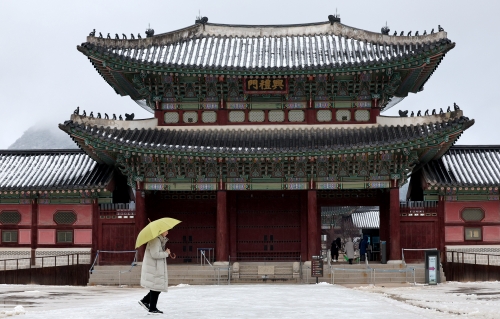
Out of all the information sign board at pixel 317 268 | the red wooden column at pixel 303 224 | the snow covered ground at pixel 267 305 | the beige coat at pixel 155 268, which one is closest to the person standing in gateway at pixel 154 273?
the beige coat at pixel 155 268

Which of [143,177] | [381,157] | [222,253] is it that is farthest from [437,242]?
[143,177]

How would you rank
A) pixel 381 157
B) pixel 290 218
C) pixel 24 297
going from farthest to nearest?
pixel 290 218
pixel 381 157
pixel 24 297

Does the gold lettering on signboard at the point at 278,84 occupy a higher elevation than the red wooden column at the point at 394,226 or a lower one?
higher

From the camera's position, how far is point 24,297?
2261cm

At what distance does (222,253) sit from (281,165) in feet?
16.1

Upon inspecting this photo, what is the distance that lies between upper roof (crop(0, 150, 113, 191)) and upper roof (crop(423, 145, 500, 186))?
15.7 metres

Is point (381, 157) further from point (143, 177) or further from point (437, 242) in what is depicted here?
point (143, 177)

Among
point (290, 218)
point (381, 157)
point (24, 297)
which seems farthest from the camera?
point (290, 218)

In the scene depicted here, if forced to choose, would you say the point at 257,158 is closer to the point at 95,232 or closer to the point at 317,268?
the point at 317,268

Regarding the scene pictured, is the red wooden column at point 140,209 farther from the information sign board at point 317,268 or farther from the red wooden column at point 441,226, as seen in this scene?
the red wooden column at point 441,226

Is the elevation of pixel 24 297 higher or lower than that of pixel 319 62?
lower

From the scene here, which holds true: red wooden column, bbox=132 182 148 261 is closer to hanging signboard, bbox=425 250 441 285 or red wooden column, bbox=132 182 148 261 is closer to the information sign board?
the information sign board

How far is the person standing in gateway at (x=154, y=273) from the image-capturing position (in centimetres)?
1584

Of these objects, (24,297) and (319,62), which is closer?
(24,297)
